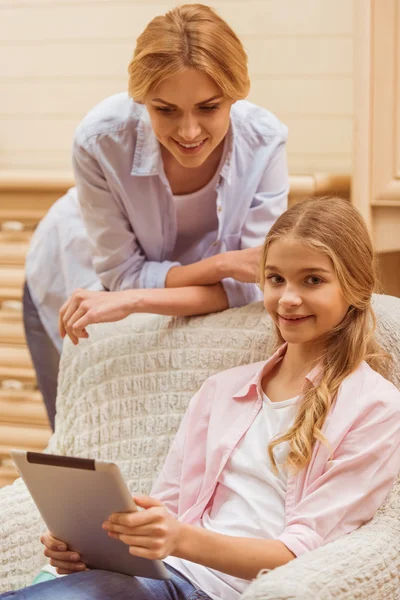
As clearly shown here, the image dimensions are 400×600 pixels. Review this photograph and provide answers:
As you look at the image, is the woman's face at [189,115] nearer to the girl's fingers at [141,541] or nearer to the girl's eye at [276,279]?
the girl's eye at [276,279]

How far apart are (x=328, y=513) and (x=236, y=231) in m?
0.77

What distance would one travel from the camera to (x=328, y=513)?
1.25m

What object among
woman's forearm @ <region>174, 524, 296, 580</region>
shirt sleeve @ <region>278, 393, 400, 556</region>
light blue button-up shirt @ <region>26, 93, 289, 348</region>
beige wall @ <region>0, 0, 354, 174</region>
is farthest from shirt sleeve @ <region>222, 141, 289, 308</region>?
beige wall @ <region>0, 0, 354, 174</region>

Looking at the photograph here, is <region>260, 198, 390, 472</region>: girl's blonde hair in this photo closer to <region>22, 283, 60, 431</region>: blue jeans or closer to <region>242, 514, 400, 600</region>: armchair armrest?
<region>242, 514, 400, 600</region>: armchair armrest

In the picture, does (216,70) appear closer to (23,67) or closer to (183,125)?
(183,125)

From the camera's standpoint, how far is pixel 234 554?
4.01ft

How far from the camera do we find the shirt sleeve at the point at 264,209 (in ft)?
5.97

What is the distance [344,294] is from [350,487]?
30cm

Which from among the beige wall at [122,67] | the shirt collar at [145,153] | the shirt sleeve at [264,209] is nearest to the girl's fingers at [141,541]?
the shirt sleeve at [264,209]

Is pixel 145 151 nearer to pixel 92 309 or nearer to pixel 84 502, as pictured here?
pixel 92 309

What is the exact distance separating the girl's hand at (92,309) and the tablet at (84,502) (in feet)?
1.55

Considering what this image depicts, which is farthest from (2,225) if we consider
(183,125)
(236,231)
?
(183,125)

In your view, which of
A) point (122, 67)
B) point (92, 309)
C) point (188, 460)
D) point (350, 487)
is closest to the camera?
point (350, 487)

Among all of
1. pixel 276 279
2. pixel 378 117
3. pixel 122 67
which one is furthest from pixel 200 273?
pixel 122 67
